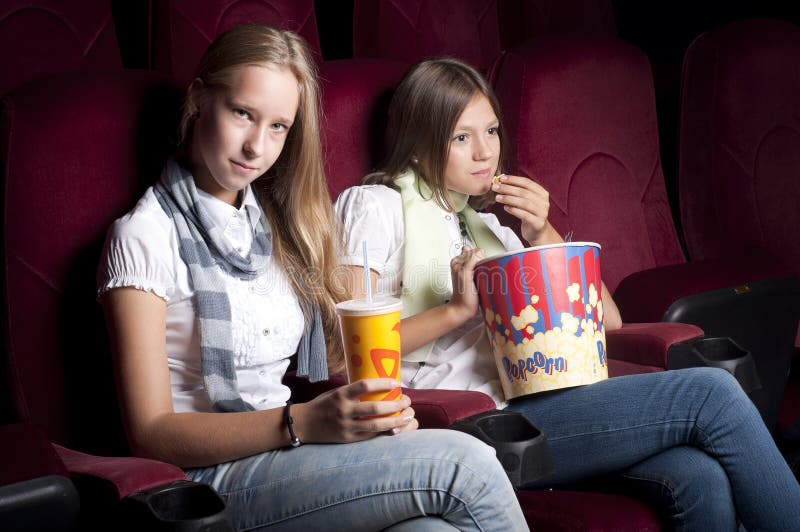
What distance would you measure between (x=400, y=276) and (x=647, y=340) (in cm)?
40

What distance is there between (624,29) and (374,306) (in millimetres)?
2260

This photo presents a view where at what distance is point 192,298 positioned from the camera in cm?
116

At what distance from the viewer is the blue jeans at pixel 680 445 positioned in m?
1.19

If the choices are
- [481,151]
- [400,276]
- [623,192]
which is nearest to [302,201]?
Result: [400,276]

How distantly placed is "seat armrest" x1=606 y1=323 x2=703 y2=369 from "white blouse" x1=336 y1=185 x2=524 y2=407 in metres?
0.25

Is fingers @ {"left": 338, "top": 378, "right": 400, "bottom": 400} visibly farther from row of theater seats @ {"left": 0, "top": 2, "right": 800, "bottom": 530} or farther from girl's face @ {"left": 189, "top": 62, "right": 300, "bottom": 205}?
girl's face @ {"left": 189, "top": 62, "right": 300, "bottom": 205}

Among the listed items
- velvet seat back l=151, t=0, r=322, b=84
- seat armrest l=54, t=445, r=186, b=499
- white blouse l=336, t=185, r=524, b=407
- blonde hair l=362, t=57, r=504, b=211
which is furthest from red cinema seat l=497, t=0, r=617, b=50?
seat armrest l=54, t=445, r=186, b=499

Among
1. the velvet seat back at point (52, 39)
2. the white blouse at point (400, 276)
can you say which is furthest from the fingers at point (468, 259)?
the velvet seat back at point (52, 39)

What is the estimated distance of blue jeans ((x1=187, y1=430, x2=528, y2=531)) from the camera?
987mm

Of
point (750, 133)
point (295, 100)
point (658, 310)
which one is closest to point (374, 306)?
point (295, 100)

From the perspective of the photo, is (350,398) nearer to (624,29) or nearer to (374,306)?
(374,306)

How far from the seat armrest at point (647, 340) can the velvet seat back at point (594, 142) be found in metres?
0.29

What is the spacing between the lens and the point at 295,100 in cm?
122

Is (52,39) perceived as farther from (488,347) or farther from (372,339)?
(372,339)
